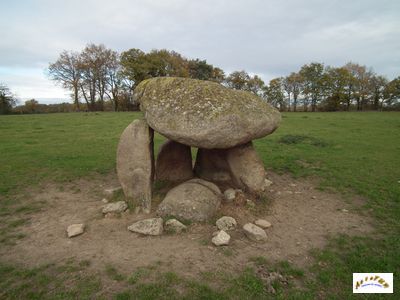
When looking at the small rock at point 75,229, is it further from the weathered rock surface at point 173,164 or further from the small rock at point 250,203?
the small rock at point 250,203

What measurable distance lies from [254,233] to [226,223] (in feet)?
2.19

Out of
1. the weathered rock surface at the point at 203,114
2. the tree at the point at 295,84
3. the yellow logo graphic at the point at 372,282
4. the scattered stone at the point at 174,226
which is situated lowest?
the yellow logo graphic at the point at 372,282

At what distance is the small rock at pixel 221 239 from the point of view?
208 inches

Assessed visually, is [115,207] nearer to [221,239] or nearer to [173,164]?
[173,164]

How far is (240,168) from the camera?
750 cm

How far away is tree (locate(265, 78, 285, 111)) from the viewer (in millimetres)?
57562

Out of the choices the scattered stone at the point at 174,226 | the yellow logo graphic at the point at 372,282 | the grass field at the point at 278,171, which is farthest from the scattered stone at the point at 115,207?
the yellow logo graphic at the point at 372,282

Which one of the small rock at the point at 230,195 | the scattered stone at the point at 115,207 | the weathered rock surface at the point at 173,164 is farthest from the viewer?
the weathered rock surface at the point at 173,164

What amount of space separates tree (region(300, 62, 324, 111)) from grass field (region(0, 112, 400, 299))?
37726 mm

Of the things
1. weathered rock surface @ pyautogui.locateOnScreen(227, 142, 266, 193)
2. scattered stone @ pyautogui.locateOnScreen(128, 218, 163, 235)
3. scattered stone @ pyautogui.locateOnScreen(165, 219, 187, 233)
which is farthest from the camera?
weathered rock surface @ pyautogui.locateOnScreen(227, 142, 266, 193)

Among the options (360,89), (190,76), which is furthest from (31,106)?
(360,89)

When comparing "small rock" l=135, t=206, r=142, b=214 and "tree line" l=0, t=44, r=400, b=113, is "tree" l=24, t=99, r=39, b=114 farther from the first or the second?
"small rock" l=135, t=206, r=142, b=214

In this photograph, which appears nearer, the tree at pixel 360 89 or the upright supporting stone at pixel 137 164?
the upright supporting stone at pixel 137 164

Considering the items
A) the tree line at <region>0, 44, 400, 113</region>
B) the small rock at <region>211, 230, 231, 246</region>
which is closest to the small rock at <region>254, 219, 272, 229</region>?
the small rock at <region>211, 230, 231, 246</region>
